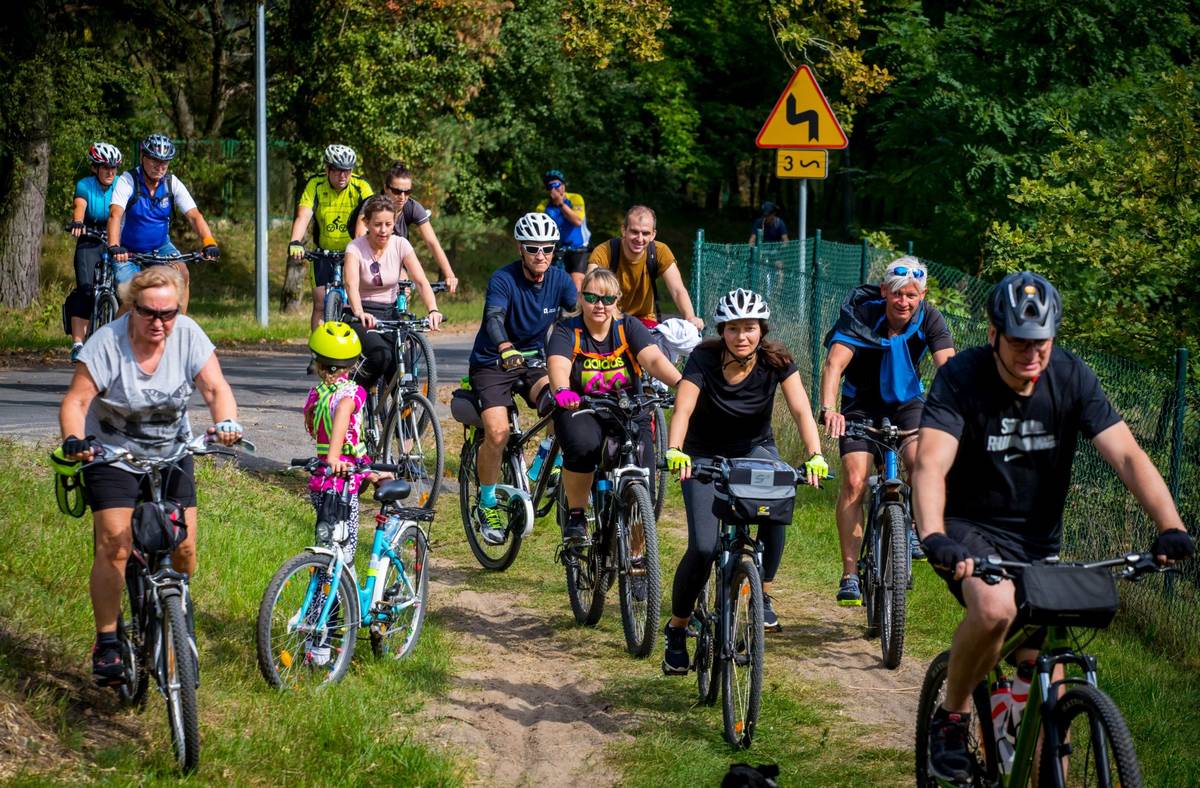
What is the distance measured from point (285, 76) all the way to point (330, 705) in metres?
22.2

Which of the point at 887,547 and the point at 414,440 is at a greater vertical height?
the point at 414,440

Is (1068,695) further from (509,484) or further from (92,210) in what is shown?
(92,210)

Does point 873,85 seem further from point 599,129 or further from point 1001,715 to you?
point 599,129

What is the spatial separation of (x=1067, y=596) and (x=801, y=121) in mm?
8988

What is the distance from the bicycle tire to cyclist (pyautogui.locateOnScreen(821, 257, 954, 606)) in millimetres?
1771

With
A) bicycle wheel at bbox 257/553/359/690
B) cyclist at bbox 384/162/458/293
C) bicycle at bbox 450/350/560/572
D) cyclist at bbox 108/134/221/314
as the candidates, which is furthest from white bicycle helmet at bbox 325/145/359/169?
bicycle wheel at bbox 257/553/359/690

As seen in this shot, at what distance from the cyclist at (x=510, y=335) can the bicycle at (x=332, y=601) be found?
185cm

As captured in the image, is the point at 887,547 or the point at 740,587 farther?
the point at 887,547

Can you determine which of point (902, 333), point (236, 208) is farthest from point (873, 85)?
point (236, 208)

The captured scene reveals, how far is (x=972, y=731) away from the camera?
5215mm

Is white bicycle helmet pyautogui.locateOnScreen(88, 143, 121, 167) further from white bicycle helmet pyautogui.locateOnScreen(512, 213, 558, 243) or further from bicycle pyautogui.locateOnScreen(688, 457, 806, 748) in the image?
bicycle pyautogui.locateOnScreen(688, 457, 806, 748)

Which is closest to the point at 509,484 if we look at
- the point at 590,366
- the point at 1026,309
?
the point at 590,366

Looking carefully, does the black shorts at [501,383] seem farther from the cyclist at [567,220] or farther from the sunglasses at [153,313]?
the cyclist at [567,220]

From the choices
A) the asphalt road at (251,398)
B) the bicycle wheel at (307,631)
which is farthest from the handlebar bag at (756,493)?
the asphalt road at (251,398)
